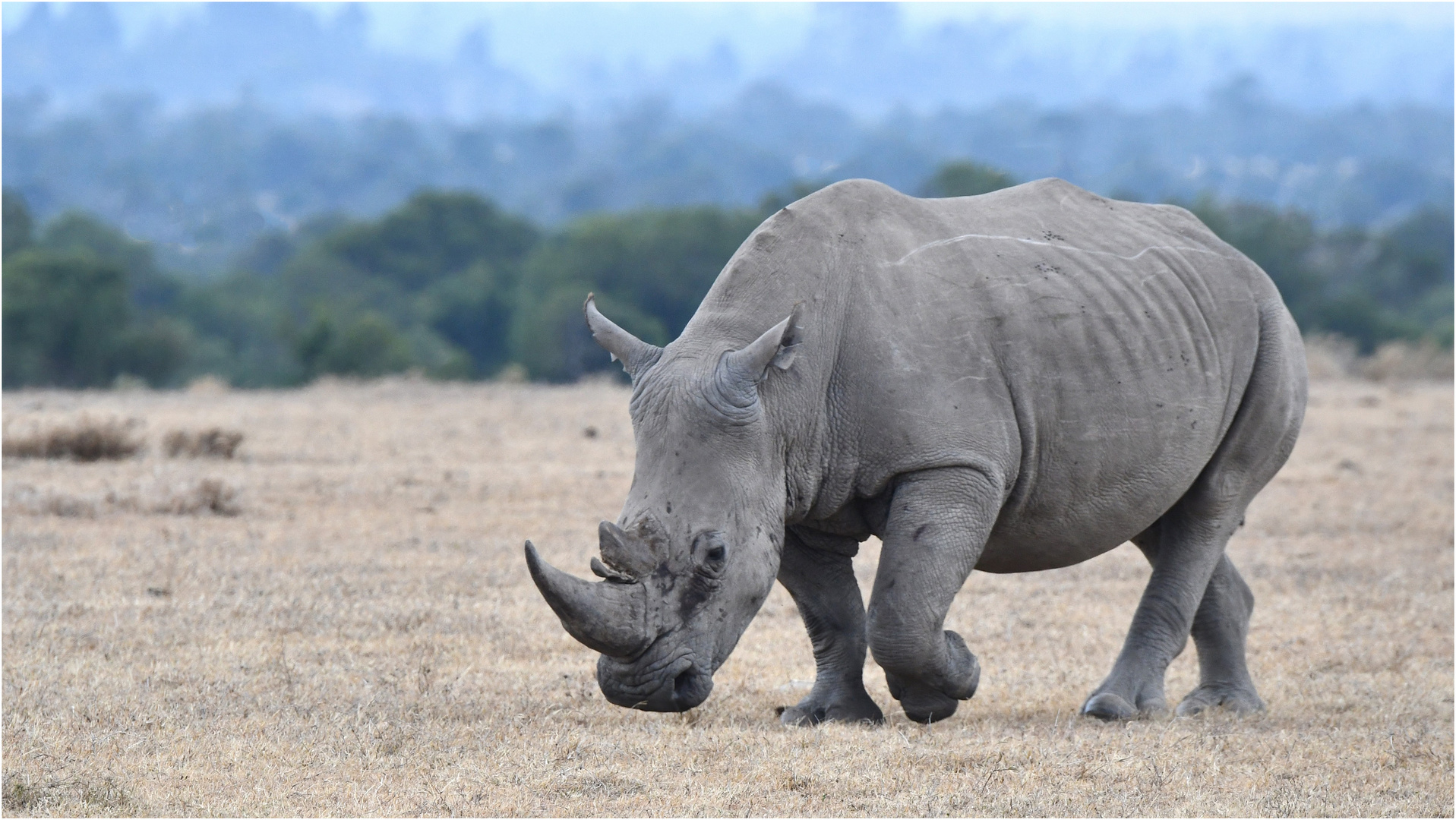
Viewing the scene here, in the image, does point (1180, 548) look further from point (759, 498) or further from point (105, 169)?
point (105, 169)

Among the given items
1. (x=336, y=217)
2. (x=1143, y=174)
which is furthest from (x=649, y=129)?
(x=336, y=217)

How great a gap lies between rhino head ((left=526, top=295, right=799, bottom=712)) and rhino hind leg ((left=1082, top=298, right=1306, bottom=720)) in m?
2.09

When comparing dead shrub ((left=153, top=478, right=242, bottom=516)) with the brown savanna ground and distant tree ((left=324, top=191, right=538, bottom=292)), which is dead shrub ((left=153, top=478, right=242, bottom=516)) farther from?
distant tree ((left=324, top=191, right=538, bottom=292))

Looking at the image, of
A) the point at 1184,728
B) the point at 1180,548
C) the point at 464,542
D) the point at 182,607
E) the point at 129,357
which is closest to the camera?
the point at 1184,728

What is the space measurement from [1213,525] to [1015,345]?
1.51 m

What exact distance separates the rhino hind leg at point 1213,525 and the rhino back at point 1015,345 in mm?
123

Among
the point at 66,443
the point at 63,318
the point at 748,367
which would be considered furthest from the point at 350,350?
the point at 748,367

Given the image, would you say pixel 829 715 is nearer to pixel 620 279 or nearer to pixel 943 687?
pixel 943 687

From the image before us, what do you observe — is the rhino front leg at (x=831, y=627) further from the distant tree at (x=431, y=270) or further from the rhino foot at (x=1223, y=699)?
the distant tree at (x=431, y=270)

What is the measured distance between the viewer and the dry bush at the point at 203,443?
14.5 metres

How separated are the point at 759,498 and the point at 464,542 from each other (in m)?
5.45

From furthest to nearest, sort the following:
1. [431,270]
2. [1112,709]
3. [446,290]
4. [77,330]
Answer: [431,270], [446,290], [77,330], [1112,709]

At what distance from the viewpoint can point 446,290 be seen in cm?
4738

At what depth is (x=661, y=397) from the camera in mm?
5406
